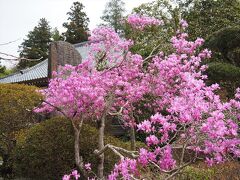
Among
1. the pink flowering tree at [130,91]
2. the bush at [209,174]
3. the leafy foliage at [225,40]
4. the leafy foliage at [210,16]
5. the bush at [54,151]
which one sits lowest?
the bush at [209,174]

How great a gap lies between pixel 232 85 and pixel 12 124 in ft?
29.2

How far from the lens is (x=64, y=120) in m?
8.63

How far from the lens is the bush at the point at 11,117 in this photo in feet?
33.4

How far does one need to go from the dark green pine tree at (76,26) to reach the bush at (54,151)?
114ft

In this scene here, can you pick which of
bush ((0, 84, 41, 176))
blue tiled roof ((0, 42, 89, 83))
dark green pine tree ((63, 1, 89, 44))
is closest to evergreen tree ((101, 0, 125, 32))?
dark green pine tree ((63, 1, 89, 44))

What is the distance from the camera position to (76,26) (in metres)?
44.7

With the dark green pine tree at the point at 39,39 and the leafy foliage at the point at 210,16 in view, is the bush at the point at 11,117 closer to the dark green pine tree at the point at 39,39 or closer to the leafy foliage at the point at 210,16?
the leafy foliage at the point at 210,16

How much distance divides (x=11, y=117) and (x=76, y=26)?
3550cm

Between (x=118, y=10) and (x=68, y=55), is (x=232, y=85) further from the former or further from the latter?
(x=118, y=10)

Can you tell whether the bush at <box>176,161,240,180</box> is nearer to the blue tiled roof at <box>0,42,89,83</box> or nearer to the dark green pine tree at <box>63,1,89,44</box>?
the blue tiled roof at <box>0,42,89,83</box>

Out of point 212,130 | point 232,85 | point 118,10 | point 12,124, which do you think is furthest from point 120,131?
point 118,10

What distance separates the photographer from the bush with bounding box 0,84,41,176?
400 inches

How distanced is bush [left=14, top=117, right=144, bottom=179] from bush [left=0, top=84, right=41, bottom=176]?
5.46ft

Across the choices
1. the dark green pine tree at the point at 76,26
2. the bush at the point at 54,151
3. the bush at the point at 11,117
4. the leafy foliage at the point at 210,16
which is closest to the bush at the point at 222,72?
the bush at the point at 54,151
